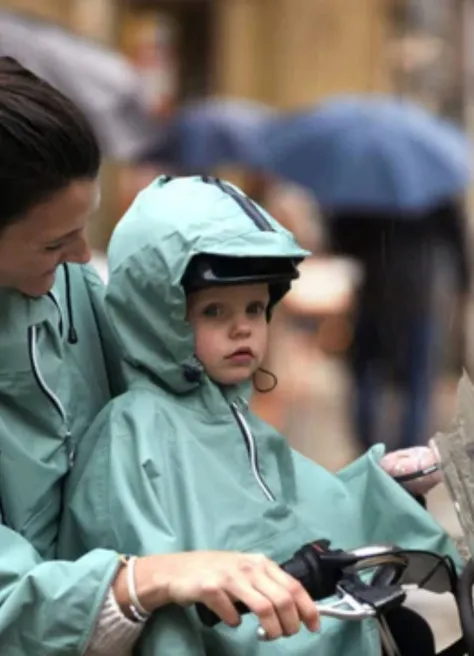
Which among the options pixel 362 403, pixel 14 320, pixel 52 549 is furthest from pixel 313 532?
pixel 362 403

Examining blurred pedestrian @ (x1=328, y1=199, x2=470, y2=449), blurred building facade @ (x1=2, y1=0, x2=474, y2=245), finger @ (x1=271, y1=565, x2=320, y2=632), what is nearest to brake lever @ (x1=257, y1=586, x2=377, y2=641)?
finger @ (x1=271, y1=565, x2=320, y2=632)

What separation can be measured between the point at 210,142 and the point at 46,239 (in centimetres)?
767

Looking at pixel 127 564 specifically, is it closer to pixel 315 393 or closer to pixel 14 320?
pixel 14 320

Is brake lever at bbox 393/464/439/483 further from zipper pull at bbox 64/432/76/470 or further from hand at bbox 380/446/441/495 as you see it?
zipper pull at bbox 64/432/76/470

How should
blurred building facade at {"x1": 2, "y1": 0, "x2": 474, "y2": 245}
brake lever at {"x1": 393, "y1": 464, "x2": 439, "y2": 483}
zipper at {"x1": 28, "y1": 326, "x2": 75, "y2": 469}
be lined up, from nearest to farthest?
zipper at {"x1": 28, "y1": 326, "x2": 75, "y2": 469}
brake lever at {"x1": 393, "y1": 464, "x2": 439, "y2": 483}
blurred building facade at {"x1": 2, "y1": 0, "x2": 474, "y2": 245}

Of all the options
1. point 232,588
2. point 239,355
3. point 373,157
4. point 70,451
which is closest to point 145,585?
point 232,588

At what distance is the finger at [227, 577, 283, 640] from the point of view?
173 centimetres

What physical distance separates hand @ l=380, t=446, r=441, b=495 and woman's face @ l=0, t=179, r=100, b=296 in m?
0.68

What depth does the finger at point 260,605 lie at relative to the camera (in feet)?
5.68

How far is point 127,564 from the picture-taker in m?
1.87

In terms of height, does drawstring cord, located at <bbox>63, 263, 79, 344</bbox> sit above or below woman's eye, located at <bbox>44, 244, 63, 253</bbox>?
below

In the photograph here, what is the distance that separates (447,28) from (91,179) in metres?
11.6

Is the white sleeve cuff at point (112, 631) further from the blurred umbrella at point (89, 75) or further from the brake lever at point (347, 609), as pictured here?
the blurred umbrella at point (89, 75)

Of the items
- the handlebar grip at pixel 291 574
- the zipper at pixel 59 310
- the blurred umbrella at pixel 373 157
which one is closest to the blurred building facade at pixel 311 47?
the blurred umbrella at pixel 373 157
